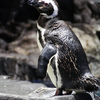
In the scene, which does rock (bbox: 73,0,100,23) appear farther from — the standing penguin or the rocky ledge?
the standing penguin

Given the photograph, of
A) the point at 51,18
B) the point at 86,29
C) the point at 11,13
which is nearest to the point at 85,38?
the point at 86,29

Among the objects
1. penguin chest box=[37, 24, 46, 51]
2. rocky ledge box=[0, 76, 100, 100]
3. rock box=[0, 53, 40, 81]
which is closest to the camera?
rocky ledge box=[0, 76, 100, 100]

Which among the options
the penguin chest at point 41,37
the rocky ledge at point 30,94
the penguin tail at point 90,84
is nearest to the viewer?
the rocky ledge at point 30,94

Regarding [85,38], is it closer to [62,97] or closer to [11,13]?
[11,13]

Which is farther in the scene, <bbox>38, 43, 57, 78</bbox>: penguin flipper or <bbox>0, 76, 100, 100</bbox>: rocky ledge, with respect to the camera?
<bbox>38, 43, 57, 78</bbox>: penguin flipper

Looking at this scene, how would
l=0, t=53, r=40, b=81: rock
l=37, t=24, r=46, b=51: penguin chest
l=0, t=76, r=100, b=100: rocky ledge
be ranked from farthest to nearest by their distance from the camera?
l=0, t=53, r=40, b=81: rock, l=37, t=24, r=46, b=51: penguin chest, l=0, t=76, r=100, b=100: rocky ledge

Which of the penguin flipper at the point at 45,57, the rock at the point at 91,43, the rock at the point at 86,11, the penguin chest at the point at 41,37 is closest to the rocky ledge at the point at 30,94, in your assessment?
the penguin flipper at the point at 45,57

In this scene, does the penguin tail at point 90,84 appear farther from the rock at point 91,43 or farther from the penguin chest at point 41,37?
the rock at point 91,43

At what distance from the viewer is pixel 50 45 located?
1757 mm

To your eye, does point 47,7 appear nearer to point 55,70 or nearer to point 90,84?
point 55,70

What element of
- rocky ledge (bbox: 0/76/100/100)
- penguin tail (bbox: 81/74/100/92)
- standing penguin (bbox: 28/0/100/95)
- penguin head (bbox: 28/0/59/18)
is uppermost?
penguin head (bbox: 28/0/59/18)

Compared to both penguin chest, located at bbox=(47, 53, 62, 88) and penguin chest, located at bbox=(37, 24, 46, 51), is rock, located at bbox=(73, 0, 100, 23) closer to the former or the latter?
penguin chest, located at bbox=(37, 24, 46, 51)

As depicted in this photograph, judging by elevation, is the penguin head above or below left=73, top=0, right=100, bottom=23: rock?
above

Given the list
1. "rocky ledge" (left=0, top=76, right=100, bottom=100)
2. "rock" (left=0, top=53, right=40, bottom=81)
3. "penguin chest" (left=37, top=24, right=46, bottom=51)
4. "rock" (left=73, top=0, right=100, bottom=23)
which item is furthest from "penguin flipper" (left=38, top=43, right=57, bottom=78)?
"rock" (left=73, top=0, right=100, bottom=23)
